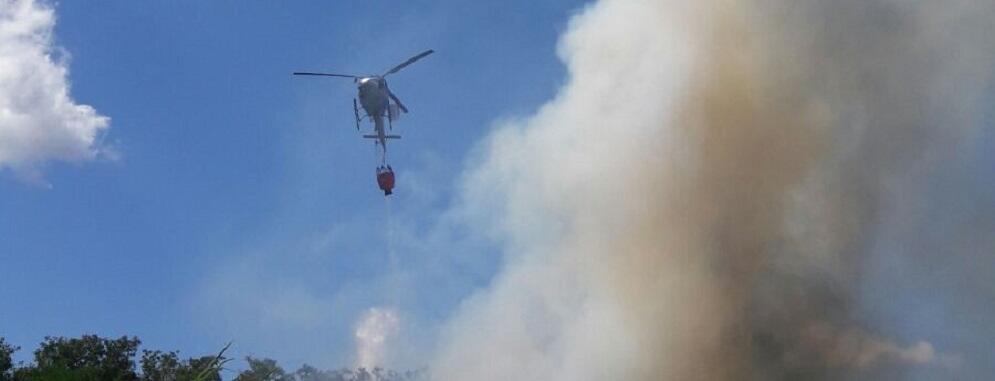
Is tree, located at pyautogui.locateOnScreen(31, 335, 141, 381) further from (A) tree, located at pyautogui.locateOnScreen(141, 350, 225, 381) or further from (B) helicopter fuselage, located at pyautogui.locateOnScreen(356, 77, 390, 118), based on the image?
(B) helicopter fuselage, located at pyautogui.locateOnScreen(356, 77, 390, 118)

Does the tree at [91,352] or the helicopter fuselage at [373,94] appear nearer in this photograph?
the helicopter fuselage at [373,94]

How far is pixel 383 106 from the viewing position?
45625 mm

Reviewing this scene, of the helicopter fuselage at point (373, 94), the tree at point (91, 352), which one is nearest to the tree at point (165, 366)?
the tree at point (91, 352)

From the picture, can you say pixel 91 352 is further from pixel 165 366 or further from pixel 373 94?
pixel 373 94

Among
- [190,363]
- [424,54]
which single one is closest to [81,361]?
[190,363]

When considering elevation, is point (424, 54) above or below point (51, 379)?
above

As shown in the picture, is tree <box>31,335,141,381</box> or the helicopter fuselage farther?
tree <box>31,335,141,381</box>

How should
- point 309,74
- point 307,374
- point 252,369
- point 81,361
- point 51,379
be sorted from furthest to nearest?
point 307,374
point 252,369
point 81,361
point 309,74
point 51,379

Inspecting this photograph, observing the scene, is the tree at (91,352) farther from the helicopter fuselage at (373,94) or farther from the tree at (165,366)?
the helicopter fuselage at (373,94)

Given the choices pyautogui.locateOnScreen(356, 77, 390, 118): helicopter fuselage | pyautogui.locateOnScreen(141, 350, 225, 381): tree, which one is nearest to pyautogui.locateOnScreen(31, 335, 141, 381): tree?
pyautogui.locateOnScreen(141, 350, 225, 381): tree

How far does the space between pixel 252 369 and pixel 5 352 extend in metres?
17.7

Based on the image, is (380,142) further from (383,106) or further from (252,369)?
(252,369)

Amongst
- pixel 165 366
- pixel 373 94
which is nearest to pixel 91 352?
pixel 165 366

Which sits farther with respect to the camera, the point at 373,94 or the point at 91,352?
the point at 91,352
